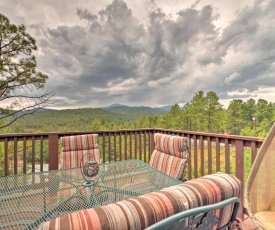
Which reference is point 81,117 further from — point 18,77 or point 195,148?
point 195,148

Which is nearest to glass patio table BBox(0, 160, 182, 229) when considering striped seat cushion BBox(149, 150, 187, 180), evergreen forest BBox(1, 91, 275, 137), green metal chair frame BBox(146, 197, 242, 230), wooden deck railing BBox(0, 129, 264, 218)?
striped seat cushion BBox(149, 150, 187, 180)

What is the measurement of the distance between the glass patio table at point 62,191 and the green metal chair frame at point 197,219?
3.20 feet

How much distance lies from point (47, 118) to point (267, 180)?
37.9 ft

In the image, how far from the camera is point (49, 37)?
28.0ft

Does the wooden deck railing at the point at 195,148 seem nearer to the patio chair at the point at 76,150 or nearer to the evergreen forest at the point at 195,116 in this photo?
the patio chair at the point at 76,150

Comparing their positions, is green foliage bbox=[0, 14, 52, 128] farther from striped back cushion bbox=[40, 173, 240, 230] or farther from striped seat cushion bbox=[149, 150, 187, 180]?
striped back cushion bbox=[40, 173, 240, 230]

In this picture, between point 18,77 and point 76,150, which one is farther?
point 18,77

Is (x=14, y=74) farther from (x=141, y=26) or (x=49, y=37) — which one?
(x=141, y=26)

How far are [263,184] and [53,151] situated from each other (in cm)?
332

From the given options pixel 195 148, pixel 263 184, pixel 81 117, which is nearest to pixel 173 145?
pixel 195 148

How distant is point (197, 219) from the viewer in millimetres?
601

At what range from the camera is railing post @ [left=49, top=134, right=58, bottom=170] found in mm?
3415

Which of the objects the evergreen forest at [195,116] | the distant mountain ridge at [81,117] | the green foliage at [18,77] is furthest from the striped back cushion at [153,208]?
the evergreen forest at [195,116]

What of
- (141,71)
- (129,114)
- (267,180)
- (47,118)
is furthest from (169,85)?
(267,180)
